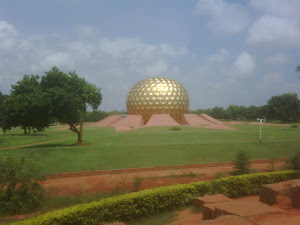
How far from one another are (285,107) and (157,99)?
28430 millimetres

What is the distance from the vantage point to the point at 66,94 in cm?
1598

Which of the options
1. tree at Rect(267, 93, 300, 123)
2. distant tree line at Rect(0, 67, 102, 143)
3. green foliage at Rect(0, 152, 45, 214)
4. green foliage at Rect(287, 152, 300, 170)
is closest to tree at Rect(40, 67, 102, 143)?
distant tree line at Rect(0, 67, 102, 143)

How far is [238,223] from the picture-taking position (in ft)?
14.6

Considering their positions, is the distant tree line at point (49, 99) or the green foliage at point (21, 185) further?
the distant tree line at point (49, 99)

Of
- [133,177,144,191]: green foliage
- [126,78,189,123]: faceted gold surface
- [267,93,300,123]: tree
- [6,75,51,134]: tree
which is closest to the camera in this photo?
[133,177,144,191]: green foliage

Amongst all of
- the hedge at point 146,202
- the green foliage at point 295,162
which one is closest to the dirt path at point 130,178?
the green foliage at point 295,162

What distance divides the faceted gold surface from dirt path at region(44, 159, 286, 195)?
2718cm

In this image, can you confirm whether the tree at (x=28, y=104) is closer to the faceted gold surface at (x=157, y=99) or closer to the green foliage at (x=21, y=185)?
the green foliage at (x=21, y=185)

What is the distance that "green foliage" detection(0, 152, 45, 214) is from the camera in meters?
7.37

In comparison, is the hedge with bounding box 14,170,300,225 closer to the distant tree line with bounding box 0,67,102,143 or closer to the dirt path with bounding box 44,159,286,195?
the dirt path with bounding box 44,159,286,195

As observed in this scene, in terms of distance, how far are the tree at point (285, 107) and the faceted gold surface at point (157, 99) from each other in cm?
2173

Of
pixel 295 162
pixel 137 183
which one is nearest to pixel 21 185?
pixel 137 183

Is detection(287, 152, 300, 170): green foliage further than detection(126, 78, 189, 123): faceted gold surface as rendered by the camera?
No

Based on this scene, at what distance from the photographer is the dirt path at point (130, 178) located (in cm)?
914
